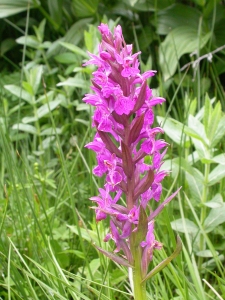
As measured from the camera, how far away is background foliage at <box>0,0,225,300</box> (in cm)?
121

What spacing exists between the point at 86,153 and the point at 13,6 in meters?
1.79

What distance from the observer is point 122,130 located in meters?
0.93

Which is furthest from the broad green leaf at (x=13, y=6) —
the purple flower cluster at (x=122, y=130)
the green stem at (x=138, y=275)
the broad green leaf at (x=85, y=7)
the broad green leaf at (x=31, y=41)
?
the green stem at (x=138, y=275)

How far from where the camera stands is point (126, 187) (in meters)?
0.93

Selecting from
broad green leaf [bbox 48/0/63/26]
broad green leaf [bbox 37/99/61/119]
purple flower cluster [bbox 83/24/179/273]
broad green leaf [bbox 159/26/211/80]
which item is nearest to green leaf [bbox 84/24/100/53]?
broad green leaf [bbox 37/99/61/119]

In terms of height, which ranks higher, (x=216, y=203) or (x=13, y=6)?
(x=13, y=6)

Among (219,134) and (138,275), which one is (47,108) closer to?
(219,134)

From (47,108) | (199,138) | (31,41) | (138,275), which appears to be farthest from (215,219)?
(31,41)

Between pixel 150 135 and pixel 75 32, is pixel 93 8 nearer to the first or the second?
pixel 75 32

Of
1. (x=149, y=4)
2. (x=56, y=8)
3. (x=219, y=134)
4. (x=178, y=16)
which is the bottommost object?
(x=219, y=134)

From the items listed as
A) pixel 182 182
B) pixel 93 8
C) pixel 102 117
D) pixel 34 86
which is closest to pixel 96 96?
pixel 102 117

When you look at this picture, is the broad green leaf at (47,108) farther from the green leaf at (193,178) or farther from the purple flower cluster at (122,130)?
the purple flower cluster at (122,130)

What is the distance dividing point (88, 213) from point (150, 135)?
0.77 meters

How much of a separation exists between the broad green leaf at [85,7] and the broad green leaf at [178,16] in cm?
49
